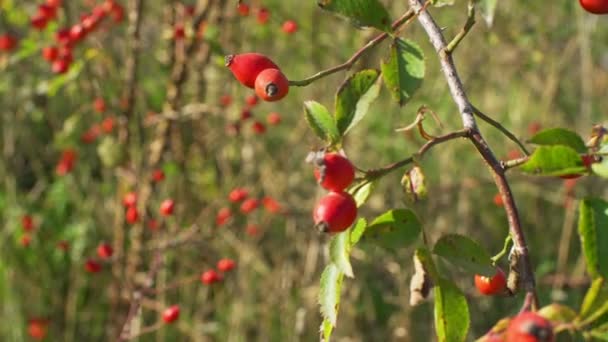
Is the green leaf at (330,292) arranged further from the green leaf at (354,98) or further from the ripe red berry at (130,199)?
the ripe red berry at (130,199)

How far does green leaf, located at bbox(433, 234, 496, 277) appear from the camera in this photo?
897 mm

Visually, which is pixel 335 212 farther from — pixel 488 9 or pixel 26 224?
pixel 26 224

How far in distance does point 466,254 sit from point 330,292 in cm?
16

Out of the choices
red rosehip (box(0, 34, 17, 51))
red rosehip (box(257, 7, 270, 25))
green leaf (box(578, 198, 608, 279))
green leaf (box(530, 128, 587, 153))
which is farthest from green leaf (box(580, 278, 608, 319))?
red rosehip (box(0, 34, 17, 51))

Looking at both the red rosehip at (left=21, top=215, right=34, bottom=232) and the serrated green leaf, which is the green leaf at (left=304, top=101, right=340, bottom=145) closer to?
the serrated green leaf

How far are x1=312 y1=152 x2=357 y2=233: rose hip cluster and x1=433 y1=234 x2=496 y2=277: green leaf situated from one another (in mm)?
135

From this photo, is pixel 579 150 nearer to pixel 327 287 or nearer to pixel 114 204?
pixel 327 287

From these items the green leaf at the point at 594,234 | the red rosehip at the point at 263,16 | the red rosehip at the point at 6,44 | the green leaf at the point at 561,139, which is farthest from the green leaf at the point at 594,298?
the red rosehip at the point at 6,44

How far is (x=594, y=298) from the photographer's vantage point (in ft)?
2.36

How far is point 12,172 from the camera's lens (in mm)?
3781

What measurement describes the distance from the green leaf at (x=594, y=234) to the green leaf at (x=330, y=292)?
0.93 feet

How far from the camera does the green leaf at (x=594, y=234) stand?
2.46ft

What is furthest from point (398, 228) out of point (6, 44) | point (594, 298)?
point (6, 44)

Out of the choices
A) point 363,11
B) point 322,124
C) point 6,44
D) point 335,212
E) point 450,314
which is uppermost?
point 6,44
